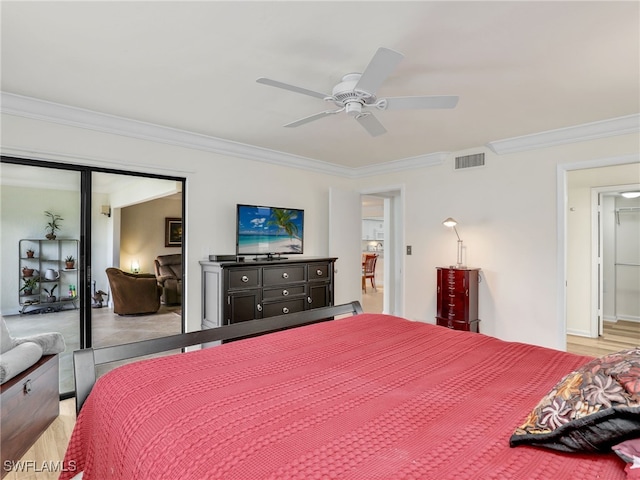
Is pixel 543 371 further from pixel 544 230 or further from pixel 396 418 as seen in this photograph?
pixel 544 230

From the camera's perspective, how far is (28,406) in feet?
7.36

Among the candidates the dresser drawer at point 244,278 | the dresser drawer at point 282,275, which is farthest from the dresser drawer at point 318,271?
the dresser drawer at point 244,278

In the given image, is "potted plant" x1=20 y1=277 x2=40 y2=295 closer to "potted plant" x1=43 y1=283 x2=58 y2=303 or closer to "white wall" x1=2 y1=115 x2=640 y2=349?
"potted plant" x1=43 y1=283 x2=58 y2=303

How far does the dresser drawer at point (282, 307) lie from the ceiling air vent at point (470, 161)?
2.57 m

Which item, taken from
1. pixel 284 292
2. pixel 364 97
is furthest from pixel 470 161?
pixel 284 292

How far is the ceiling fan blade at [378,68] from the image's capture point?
1.62 m

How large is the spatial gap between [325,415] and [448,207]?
3.86 metres

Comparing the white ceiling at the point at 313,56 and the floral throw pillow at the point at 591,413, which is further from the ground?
the white ceiling at the point at 313,56

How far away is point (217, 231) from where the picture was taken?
4039mm

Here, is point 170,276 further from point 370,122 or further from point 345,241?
point 370,122

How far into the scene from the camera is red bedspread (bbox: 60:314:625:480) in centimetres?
89

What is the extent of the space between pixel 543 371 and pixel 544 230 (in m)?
2.67

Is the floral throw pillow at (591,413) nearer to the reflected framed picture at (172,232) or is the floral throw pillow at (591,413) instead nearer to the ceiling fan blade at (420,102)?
the ceiling fan blade at (420,102)

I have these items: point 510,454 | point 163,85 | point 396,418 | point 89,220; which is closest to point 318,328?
point 396,418
